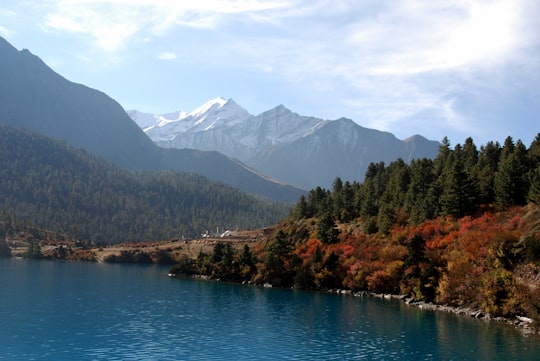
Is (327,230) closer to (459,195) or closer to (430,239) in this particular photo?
(430,239)

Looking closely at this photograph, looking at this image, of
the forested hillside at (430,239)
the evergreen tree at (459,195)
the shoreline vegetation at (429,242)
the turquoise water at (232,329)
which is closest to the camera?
the turquoise water at (232,329)

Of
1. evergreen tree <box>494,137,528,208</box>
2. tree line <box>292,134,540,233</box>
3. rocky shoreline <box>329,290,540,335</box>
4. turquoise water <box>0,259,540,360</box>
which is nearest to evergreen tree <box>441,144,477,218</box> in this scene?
tree line <box>292,134,540,233</box>

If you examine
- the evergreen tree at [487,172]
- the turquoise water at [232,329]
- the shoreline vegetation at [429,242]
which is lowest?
the turquoise water at [232,329]

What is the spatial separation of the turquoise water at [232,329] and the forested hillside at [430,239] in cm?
755

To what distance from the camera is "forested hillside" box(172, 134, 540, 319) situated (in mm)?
89688

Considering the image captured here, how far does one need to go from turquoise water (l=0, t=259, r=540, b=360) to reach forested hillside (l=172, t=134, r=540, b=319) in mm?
7552

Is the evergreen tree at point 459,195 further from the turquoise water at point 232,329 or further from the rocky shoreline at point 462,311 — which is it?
the turquoise water at point 232,329

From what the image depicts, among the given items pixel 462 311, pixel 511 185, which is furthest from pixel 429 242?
pixel 462 311

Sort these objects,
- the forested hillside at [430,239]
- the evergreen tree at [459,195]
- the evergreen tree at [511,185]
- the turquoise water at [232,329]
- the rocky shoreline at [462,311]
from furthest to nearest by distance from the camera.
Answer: the evergreen tree at [459,195]
the evergreen tree at [511,185]
the forested hillside at [430,239]
the rocky shoreline at [462,311]
the turquoise water at [232,329]

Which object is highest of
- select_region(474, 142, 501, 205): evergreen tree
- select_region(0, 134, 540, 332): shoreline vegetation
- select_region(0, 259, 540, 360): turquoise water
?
select_region(474, 142, 501, 205): evergreen tree

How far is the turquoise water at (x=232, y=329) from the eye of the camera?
63031mm

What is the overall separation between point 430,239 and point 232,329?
184 feet

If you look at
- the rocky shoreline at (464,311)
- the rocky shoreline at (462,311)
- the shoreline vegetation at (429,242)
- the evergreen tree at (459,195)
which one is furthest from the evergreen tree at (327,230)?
the evergreen tree at (459,195)

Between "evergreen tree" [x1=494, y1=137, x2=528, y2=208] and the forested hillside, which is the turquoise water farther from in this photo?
"evergreen tree" [x1=494, y1=137, x2=528, y2=208]
